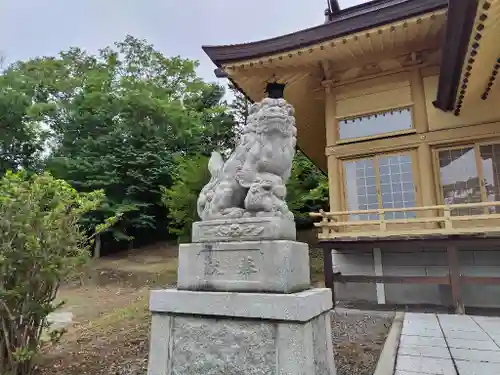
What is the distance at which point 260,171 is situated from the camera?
3.03 metres

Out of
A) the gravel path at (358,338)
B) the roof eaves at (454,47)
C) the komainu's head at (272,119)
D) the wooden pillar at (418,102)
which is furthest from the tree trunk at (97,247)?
the roof eaves at (454,47)

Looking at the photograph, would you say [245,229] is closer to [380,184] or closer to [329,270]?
[329,270]

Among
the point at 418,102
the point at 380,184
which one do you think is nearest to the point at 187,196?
the point at 380,184

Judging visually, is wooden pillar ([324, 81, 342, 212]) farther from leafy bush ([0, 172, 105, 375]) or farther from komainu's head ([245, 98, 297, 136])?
leafy bush ([0, 172, 105, 375])

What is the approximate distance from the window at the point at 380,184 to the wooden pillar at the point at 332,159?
0.20m

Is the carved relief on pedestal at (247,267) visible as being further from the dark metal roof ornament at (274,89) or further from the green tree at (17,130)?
the green tree at (17,130)

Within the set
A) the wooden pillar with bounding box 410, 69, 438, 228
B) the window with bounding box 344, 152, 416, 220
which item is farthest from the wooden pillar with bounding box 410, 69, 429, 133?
the window with bounding box 344, 152, 416, 220

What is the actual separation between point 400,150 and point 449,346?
4.27 m

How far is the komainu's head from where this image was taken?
3.00 meters

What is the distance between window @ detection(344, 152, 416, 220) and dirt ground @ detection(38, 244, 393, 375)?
2.28m

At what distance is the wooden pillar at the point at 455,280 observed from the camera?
5859 mm

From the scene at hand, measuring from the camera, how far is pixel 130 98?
15703mm

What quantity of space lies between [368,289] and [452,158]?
3.24 metres

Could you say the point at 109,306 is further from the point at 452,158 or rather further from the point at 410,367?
the point at 452,158
